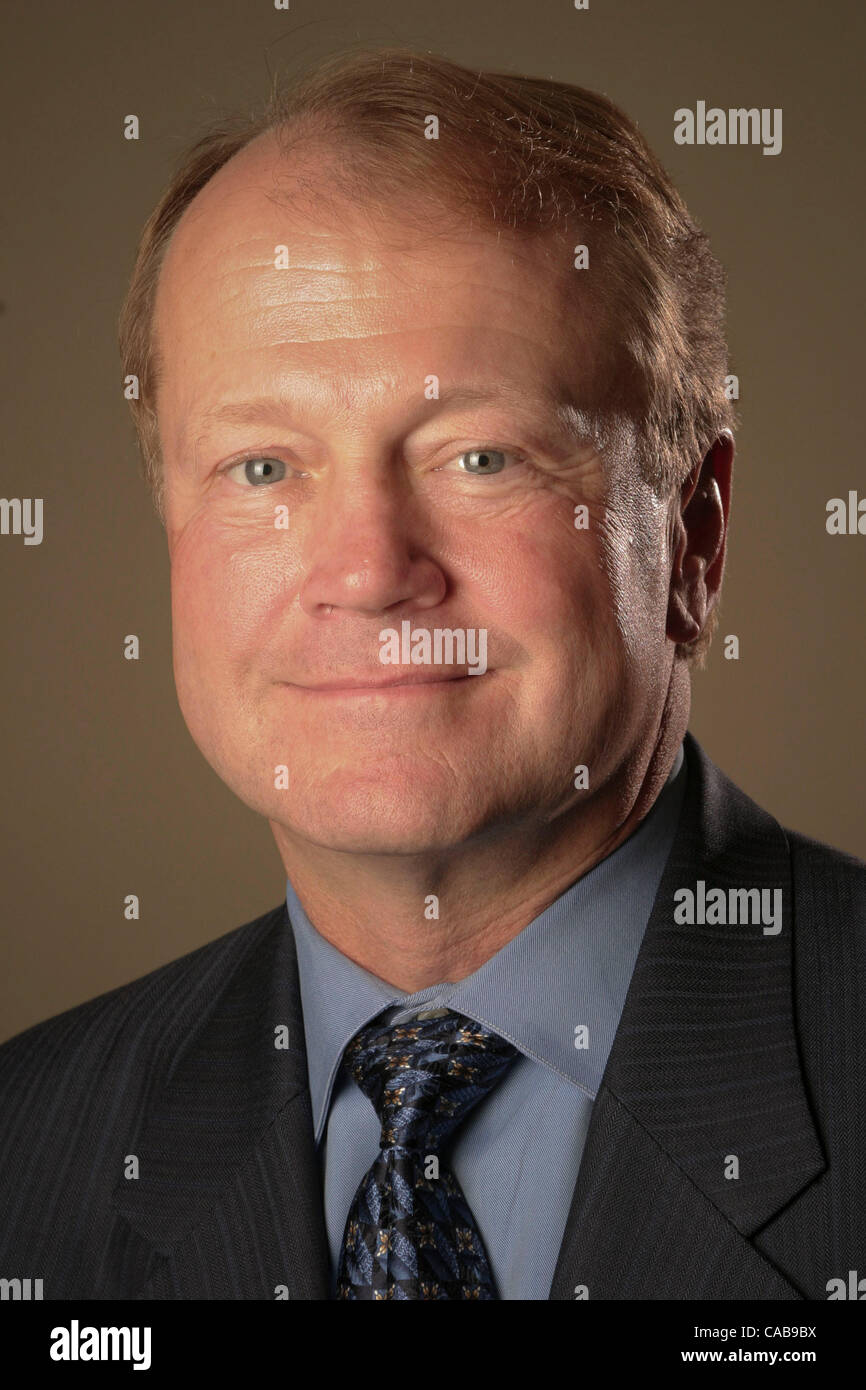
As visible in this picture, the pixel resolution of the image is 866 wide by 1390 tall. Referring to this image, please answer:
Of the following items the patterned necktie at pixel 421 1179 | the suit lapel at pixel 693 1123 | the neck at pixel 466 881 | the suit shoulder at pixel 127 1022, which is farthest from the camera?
the suit shoulder at pixel 127 1022

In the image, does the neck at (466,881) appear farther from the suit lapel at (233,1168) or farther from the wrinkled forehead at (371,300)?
the wrinkled forehead at (371,300)

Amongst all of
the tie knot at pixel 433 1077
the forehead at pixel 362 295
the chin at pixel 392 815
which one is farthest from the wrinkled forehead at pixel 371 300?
the tie knot at pixel 433 1077

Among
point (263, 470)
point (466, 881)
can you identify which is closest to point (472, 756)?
point (466, 881)

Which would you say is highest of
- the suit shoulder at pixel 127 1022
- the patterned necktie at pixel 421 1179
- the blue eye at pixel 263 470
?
the blue eye at pixel 263 470

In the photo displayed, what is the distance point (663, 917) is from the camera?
2.50 meters

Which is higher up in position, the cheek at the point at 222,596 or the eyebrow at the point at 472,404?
the eyebrow at the point at 472,404

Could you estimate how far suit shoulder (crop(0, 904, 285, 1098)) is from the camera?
2943 millimetres

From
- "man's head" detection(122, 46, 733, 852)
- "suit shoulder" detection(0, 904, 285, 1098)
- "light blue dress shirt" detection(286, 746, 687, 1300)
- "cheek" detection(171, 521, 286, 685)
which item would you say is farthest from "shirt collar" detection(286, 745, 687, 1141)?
"cheek" detection(171, 521, 286, 685)

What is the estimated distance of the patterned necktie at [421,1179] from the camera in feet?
7.71

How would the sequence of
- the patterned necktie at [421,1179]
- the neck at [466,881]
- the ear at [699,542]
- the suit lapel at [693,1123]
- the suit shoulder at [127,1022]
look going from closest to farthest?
the suit lapel at [693,1123], the patterned necktie at [421,1179], the neck at [466,881], the ear at [699,542], the suit shoulder at [127,1022]

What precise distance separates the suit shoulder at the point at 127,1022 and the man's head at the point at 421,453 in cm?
58

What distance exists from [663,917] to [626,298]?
3.06 ft

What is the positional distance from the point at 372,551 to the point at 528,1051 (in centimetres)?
76
